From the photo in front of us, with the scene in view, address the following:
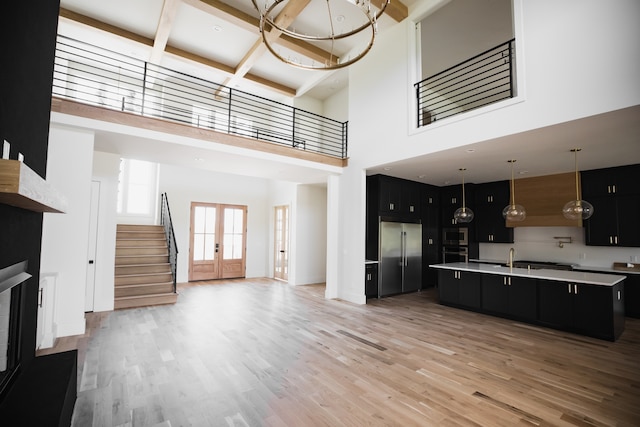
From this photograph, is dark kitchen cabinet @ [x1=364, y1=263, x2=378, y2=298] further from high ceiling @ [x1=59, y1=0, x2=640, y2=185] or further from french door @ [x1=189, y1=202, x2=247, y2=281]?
french door @ [x1=189, y1=202, x2=247, y2=281]

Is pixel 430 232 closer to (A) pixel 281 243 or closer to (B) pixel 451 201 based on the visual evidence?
(B) pixel 451 201

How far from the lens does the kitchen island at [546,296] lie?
414 centimetres

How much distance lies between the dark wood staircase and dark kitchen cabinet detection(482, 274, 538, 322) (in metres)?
5.89

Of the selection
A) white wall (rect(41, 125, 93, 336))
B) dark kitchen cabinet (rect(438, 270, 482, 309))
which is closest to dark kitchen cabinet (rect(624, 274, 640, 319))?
dark kitchen cabinet (rect(438, 270, 482, 309))

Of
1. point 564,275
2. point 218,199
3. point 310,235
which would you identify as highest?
point 218,199

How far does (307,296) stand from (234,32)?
5.92 metres

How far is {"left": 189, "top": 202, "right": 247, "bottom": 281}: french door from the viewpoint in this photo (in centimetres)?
848

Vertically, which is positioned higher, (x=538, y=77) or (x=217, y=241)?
(x=538, y=77)

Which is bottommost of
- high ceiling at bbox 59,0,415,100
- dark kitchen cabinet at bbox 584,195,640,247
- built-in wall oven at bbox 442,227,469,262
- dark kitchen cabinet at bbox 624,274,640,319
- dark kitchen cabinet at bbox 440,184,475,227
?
dark kitchen cabinet at bbox 624,274,640,319

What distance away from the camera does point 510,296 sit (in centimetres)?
504

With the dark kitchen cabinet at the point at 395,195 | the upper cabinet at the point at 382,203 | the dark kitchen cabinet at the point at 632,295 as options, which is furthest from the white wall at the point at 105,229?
the dark kitchen cabinet at the point at 632,295

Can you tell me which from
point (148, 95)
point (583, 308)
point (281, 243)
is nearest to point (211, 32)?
point (148, 95)

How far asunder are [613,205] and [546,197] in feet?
3.40

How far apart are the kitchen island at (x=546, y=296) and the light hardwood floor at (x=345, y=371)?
209 millimetres
